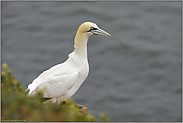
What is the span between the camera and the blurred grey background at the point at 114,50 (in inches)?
664

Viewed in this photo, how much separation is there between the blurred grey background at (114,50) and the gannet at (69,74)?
9.88 metres

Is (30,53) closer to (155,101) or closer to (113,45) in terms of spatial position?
(113,45)

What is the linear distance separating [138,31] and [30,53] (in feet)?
28.6

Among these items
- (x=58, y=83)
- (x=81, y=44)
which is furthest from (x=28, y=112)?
(x=81, y=44)

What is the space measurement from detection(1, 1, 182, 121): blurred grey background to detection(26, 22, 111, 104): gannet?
32.4 feet

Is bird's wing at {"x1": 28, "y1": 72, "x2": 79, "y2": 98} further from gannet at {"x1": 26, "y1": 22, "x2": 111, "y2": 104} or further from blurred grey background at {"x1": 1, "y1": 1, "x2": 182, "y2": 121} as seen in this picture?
blurred grey background at {"x1": 1, "y1": 1, "x2": 182, "y2": 121}

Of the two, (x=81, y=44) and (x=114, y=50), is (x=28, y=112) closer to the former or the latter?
(x=81, y=44)

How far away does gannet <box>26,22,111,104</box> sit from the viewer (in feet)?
20.7

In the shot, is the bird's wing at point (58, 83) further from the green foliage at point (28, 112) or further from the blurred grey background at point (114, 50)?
the blurred grey background at point (114, 50)

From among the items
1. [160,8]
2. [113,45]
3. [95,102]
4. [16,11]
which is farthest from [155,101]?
[16,11]

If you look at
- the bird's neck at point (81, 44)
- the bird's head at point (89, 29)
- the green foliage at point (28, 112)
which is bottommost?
the green foliage at point (28, 112)

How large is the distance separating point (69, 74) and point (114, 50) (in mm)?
13846

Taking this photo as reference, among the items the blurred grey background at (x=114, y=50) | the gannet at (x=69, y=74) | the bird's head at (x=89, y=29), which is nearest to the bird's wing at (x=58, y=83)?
the gannet at (x=69, y=74)

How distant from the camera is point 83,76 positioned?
655 cm
